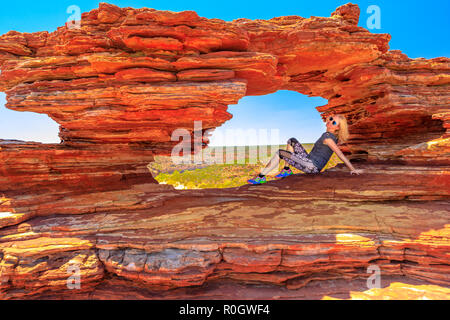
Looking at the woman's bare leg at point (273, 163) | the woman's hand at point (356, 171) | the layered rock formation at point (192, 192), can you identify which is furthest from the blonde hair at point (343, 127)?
the woman's bare leg at point (273, 163)

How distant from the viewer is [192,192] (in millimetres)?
10586

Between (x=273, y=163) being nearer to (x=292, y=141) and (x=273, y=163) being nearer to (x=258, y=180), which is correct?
(x=258, y=180)

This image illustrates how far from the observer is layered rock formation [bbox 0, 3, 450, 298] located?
21.8 ft

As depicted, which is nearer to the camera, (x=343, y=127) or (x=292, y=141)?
(x=292, y=141)

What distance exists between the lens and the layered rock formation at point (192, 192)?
21.8 ft

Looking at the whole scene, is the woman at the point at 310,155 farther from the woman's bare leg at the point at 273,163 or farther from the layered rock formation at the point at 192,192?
the layered rock formation at the point at 192,192

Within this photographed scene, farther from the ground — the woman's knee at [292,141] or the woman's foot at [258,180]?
the woman's knee at [292,141]

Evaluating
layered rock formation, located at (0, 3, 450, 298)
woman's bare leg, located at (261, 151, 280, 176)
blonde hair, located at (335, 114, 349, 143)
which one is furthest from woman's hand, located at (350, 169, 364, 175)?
woman's bare leg, located at (261, 151, 280, 176)

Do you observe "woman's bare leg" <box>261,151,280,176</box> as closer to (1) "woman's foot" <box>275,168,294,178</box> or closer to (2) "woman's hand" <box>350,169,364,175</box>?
(1) "woman's foot" <box>275,168,294,178</box>

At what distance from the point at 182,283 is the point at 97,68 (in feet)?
28.6

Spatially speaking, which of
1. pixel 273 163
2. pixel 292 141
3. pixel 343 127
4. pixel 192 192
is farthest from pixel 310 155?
pixel 192 192

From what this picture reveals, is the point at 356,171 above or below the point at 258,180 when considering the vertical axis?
above

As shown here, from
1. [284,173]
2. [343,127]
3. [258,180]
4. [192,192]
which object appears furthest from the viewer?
[284,173]
